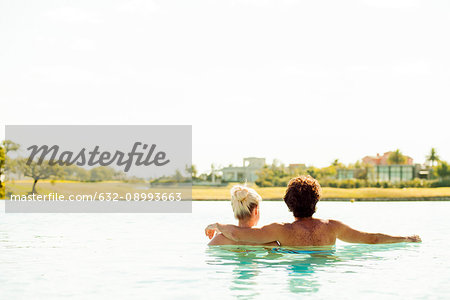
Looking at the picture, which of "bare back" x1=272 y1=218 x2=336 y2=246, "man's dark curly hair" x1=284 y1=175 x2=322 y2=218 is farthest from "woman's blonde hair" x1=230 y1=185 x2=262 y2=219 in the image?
"bare back" x1=272 y1=218 x2=336 y2=246

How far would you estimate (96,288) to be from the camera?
787 centimetres

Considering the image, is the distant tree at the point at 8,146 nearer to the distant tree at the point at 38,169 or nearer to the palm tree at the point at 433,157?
the distant tree at the point at 38,169

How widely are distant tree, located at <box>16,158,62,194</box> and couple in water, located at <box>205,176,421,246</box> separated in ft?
284

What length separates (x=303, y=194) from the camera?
30.1 ft

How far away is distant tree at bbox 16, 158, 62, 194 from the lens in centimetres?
9119

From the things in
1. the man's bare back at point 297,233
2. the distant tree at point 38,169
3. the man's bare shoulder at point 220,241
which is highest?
the distant tree at point 38,169

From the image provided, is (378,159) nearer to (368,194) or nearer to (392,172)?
(392,172)

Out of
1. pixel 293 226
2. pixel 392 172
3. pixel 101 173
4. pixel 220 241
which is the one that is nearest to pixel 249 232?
pixel 293 226

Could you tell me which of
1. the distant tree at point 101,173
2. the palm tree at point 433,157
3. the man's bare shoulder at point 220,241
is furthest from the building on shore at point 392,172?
the man's bare shoulder at point 220,241

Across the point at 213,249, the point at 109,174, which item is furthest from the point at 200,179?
the point at 213,249

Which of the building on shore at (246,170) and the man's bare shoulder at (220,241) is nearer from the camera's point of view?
the man's bare shoulder at (220,241)

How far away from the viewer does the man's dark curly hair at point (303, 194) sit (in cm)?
912

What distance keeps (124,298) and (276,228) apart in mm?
3269

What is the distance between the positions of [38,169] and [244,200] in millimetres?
90026
